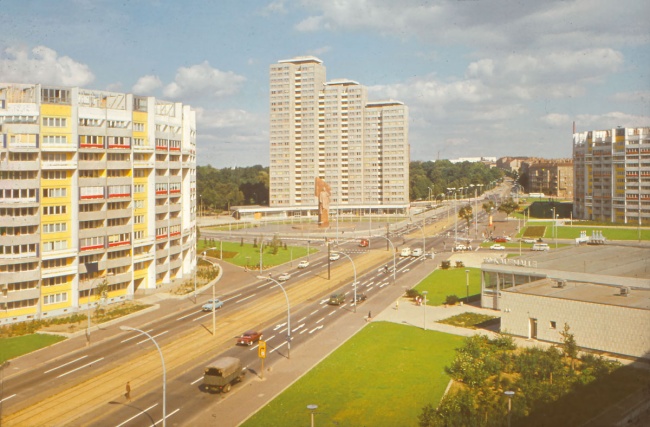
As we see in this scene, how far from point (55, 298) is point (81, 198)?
11.9 meters

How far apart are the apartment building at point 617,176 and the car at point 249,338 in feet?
→ 416

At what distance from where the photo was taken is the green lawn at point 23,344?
176ft

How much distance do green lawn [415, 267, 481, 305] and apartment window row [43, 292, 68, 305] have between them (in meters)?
41.7

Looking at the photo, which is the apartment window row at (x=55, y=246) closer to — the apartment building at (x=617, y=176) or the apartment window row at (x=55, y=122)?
the apartment window row at (x=55, y=122)

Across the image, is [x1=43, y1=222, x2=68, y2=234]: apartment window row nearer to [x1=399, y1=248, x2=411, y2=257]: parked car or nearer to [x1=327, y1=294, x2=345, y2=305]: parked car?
[x1=327, y1=294, x2=345, y2=305]: parked car

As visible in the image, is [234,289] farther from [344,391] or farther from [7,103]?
[344,391]

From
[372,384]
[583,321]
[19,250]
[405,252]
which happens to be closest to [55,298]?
[19,250]

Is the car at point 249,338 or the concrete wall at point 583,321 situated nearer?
the concrete wall at point 583,321

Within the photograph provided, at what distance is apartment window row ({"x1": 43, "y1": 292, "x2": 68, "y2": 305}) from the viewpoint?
67.2 meters

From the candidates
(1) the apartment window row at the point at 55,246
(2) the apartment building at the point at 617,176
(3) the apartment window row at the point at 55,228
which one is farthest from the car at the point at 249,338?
(2) the apartment building at the point at 617,176

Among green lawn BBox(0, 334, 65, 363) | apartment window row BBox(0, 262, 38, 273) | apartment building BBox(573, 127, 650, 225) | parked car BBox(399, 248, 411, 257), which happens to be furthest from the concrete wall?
apartment building BBox(573, 127, 650, 225)

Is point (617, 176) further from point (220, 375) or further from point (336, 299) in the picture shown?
point (220, 375)

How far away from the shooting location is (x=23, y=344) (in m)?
56.7

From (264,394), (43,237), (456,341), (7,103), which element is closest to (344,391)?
(264,394)
